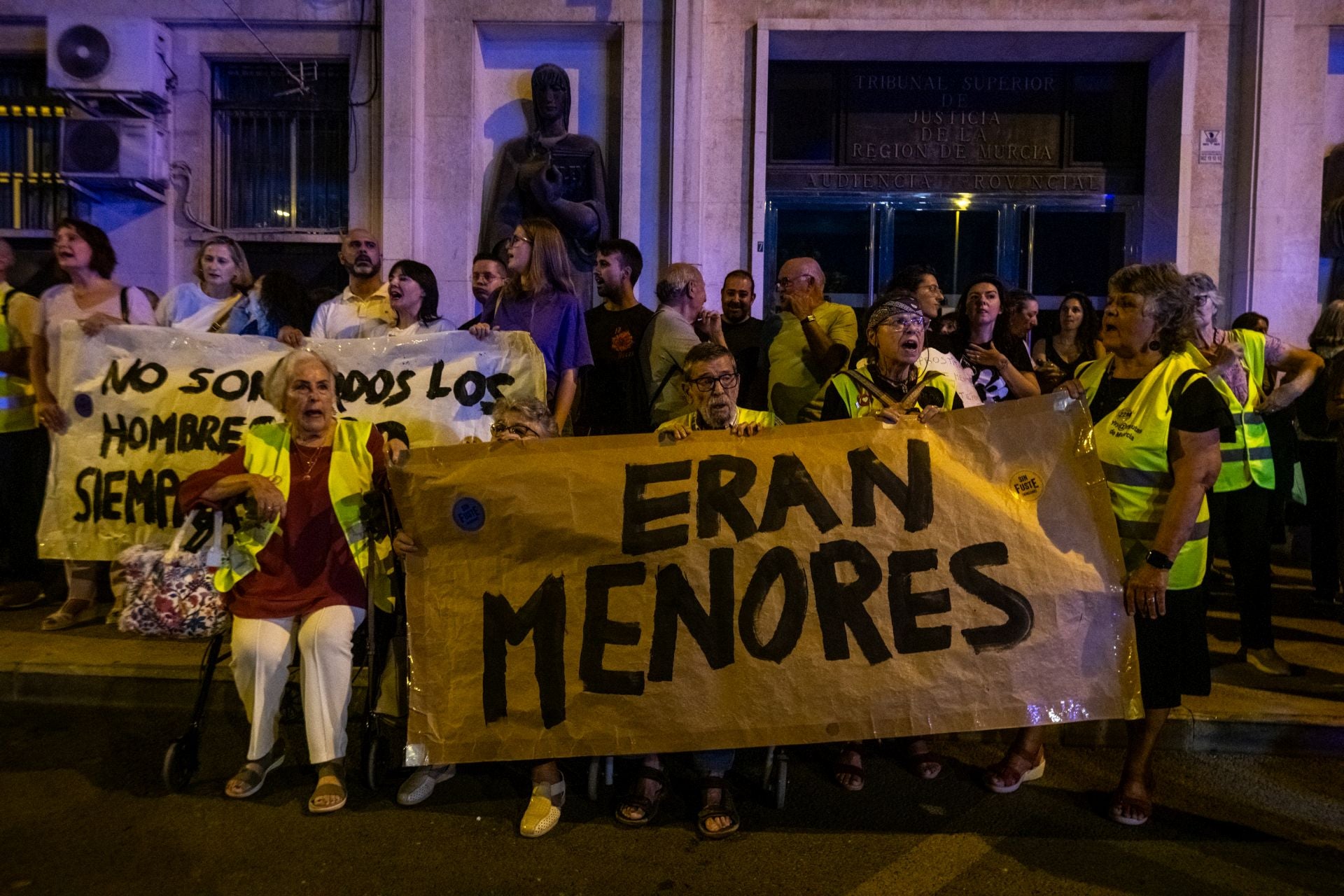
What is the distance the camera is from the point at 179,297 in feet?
18.1

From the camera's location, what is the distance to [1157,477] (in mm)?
3434

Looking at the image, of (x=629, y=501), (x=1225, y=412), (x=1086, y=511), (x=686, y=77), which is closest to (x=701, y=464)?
(x=629, y=501)

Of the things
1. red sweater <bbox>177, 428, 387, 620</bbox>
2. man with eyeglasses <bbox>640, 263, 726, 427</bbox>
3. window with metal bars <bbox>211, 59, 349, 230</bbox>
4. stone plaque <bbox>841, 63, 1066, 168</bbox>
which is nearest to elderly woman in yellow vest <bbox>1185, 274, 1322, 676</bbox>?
man with eyeglasses <bbox>640, 263, 726, 427</bbox>

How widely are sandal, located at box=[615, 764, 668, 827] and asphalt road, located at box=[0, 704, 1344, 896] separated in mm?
41

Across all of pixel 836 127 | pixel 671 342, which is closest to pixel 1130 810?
pixel 671 342

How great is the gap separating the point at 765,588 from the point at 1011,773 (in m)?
1.29

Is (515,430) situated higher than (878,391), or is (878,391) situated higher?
(878,391)

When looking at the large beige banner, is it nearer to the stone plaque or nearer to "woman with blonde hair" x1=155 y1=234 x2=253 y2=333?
"woman with blonde hair" x1=155 y1=234 x2=253 y2=333

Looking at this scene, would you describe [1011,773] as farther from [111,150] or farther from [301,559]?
[111,150]

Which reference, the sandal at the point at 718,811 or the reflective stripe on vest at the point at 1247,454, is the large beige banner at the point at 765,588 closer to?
the sandal at the point at 718,811

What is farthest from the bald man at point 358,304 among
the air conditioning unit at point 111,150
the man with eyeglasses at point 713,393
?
the air conditioning unit at point 111,150

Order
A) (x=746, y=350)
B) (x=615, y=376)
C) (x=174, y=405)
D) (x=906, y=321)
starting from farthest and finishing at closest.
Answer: (x=746, y=350) → (x=615, y=376) → (x=174, y=405) → (x=906, y=321)

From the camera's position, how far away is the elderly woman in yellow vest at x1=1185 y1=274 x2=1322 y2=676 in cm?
474

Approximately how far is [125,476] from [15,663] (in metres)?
1.06
